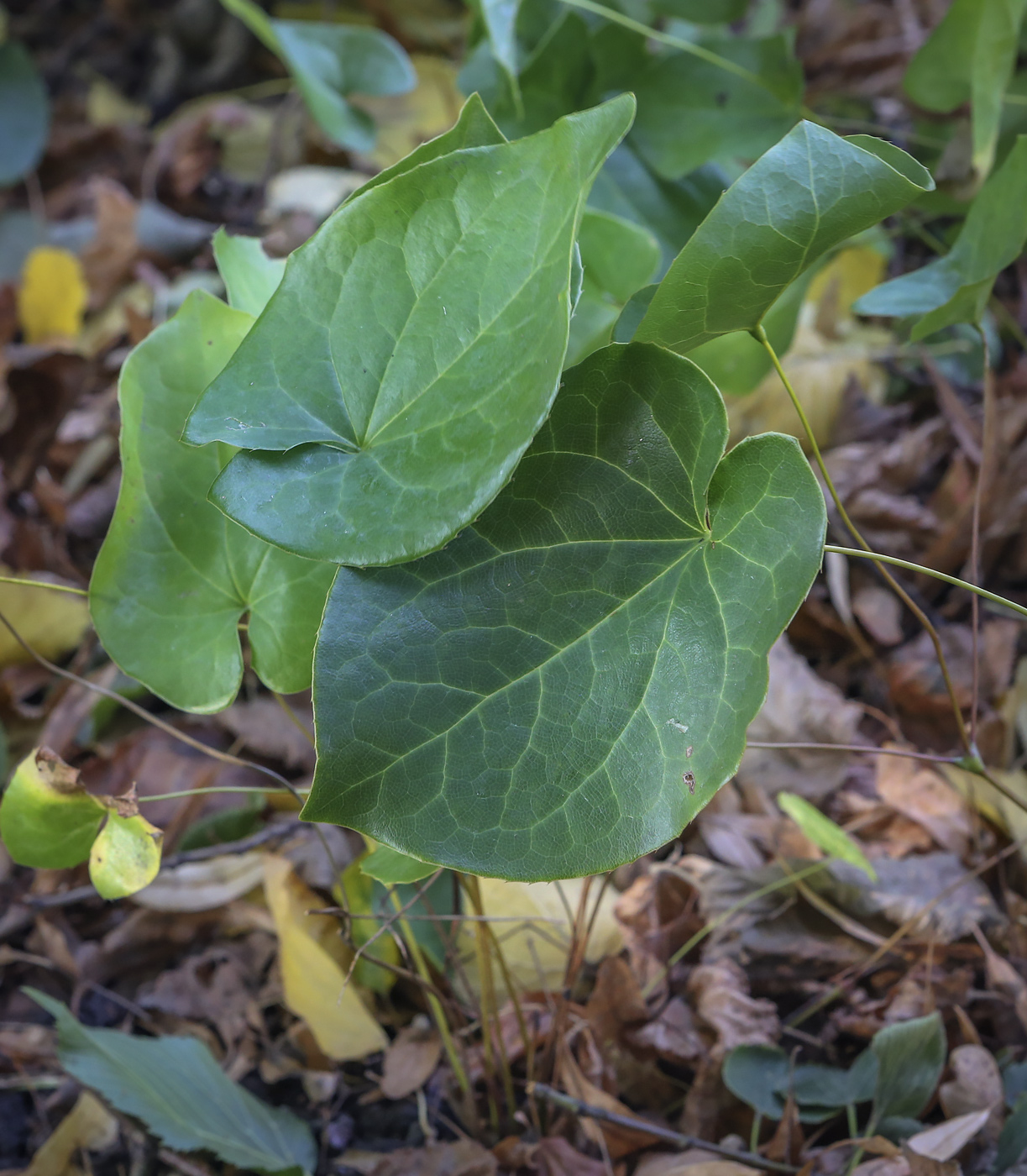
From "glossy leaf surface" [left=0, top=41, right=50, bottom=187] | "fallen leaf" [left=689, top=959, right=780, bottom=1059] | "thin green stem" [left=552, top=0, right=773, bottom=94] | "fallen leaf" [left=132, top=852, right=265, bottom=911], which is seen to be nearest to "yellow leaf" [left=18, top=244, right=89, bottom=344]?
"glossy leaf surface" [left=0, top=41, right=50, bottom=187]

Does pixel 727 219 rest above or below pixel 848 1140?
above

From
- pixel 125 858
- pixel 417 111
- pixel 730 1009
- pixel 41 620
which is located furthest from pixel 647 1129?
pixel 417 111

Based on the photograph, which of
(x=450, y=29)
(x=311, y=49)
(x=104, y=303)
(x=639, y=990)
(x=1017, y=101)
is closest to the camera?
(x=639, y=990)

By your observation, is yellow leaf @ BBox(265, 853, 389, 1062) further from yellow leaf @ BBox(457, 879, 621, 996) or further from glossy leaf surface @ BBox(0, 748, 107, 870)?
glossy leaf surface @ BBox(0, 748, 107, 870)

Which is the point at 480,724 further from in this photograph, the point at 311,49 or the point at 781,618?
the point at 311,49

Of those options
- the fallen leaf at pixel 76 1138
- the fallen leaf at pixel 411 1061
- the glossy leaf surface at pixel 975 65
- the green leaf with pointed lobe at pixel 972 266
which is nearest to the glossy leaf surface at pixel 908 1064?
the fallen leaf at pixel 411 1061

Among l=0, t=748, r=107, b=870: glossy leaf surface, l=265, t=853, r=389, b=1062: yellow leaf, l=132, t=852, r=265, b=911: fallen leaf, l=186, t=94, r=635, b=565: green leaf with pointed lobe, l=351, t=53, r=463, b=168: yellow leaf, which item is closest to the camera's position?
l=186, t=94, r=635, b=565: green leaf with pointed lobe

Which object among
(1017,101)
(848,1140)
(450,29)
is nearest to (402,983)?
(848,1140)
